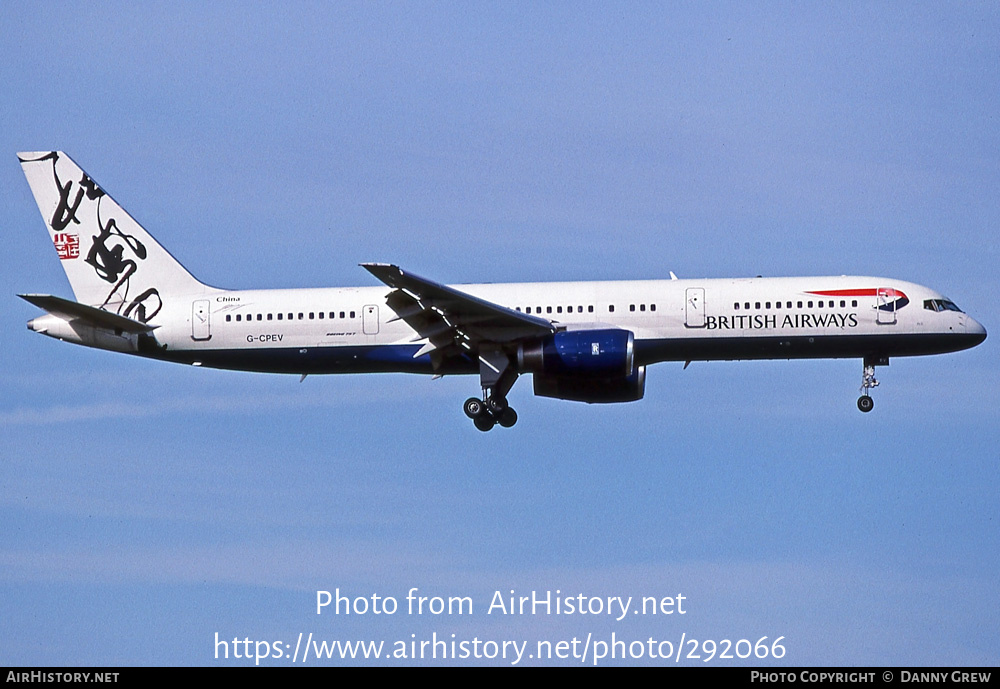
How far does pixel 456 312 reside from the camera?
4647cm

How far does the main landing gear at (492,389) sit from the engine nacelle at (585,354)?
117 centimetres

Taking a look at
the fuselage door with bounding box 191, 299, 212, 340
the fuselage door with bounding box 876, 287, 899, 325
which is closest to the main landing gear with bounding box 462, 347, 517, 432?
the fuselage door with bounding box 191, 299, 212, 340

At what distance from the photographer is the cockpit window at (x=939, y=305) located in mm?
48031

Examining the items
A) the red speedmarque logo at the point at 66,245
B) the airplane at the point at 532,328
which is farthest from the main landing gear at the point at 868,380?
the red speedmarque logo at the point at 66,245

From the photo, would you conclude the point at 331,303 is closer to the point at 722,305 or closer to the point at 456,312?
the point at 456,312

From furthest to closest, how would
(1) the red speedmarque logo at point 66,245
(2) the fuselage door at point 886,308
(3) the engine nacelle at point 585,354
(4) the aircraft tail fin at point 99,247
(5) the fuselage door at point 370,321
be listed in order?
(1) the red speedmarque logo at point 66,245 → (4) the aircraft tail fin at point 99,247 → (5) the fuselage door at point 370,321 → (2) the fuselage door at point 886,308 → (3) the engine nacelle at point 585,354

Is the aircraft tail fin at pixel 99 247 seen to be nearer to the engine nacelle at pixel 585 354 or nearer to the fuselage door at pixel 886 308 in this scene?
the engine nacelle at pixel 585 354

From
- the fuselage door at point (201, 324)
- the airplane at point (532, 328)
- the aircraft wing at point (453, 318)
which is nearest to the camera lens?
the aircraft wing at point (453, 318)

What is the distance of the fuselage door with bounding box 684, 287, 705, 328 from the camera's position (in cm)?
4738

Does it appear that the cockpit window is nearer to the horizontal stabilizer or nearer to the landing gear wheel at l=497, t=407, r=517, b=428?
the landing gear wheel at l=497, t=407, r=517, b=428
